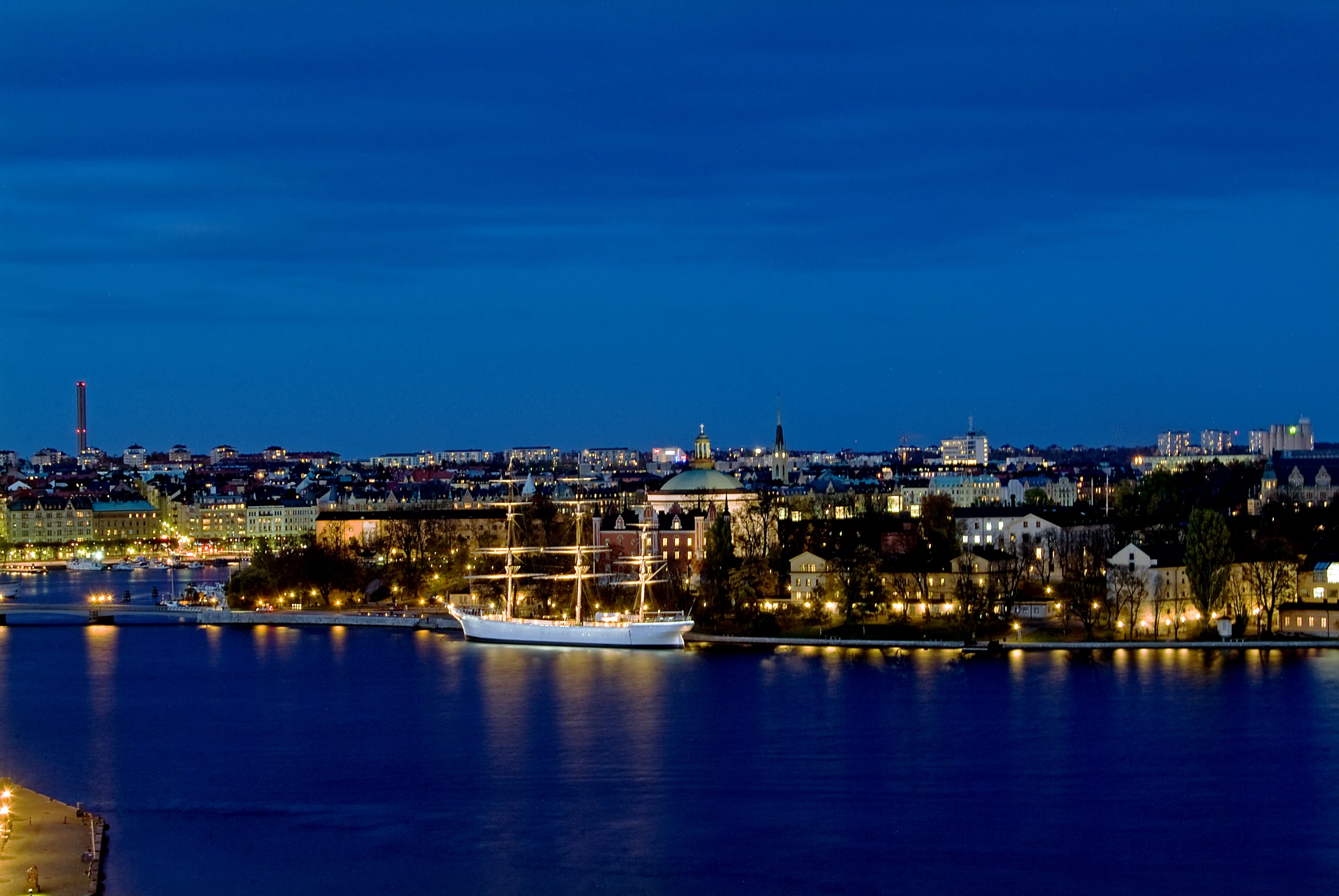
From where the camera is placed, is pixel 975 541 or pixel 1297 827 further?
pixel 975 541

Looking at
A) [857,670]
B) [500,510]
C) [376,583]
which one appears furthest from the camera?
[500,510]

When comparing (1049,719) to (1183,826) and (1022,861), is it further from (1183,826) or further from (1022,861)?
(1022,861)

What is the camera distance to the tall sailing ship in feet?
83.3

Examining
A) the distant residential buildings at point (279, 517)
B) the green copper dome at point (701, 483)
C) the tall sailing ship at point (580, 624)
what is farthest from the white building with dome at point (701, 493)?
the distant residential buildings at point (279, 517)

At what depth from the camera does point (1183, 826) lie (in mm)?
13695

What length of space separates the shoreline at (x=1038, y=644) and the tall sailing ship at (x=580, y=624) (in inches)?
50.7

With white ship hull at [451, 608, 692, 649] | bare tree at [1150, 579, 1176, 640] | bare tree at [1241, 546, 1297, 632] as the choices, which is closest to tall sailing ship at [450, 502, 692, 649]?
white ship hull at [451, 608, 692, 649]

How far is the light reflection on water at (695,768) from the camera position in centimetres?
1261

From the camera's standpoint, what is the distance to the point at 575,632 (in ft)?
86.5

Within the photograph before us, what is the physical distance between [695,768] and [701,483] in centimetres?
2245

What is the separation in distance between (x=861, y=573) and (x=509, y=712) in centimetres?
786

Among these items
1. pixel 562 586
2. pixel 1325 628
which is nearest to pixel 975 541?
pixel 562 586

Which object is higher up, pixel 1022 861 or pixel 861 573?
pixel 861 573

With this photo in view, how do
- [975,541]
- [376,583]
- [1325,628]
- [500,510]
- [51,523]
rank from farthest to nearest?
[51,523], [500,510], [975,541], [376,583], [1325,628]
